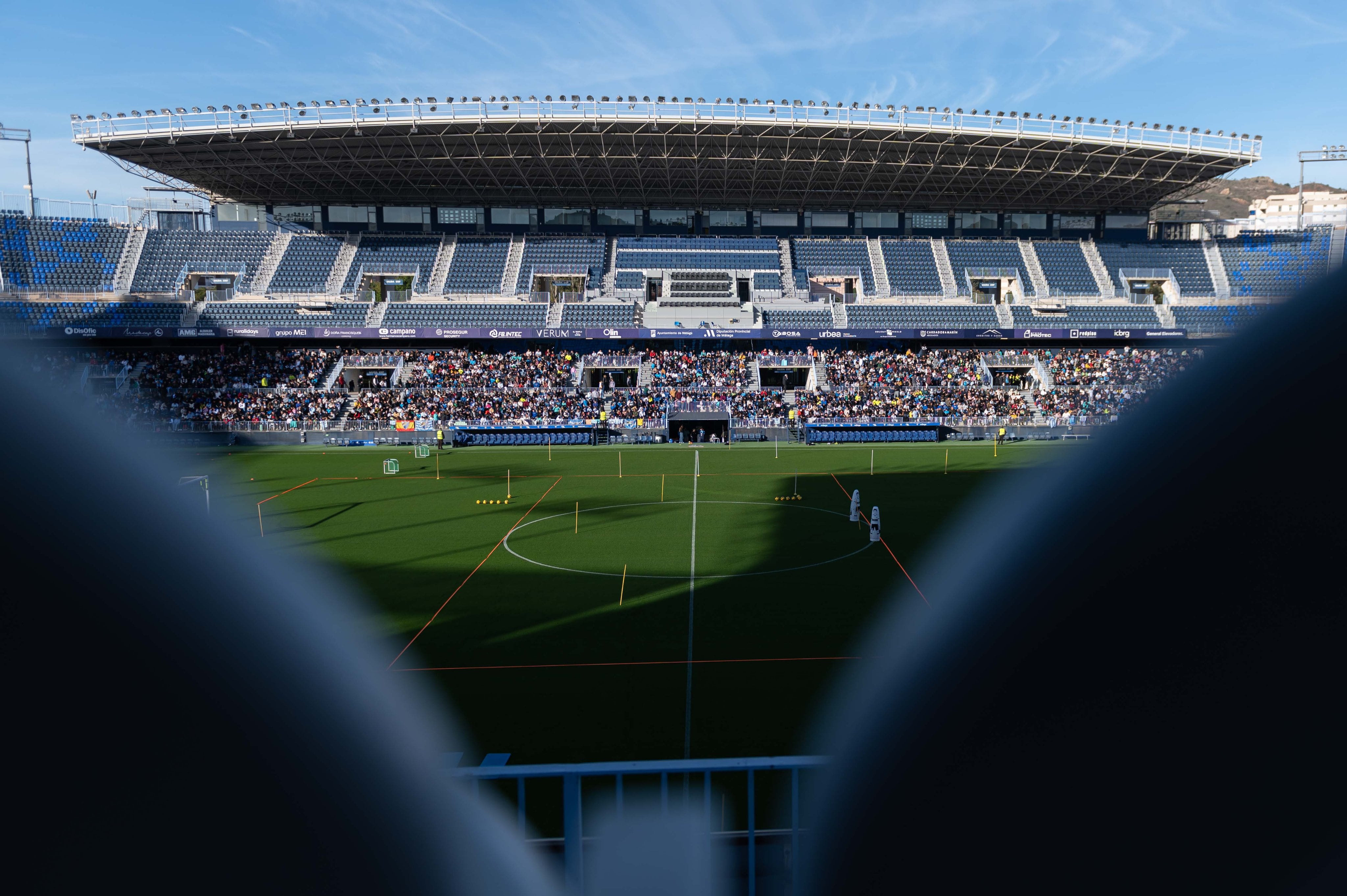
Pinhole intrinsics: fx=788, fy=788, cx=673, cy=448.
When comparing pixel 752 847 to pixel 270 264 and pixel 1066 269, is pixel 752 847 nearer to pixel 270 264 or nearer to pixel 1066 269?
pixel 270 264

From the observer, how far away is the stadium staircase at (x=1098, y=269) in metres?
67.8

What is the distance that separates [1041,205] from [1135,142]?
44.3 feet

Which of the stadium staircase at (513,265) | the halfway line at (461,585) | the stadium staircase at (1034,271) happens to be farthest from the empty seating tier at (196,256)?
the stadium staircase at (1034,271)

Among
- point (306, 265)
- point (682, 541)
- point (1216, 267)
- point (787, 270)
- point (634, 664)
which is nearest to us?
point (634, 664)

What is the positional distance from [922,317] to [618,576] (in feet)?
159

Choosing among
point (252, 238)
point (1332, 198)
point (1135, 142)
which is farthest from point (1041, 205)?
point (1332, 198)

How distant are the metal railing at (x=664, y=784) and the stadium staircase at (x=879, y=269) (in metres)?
66.3

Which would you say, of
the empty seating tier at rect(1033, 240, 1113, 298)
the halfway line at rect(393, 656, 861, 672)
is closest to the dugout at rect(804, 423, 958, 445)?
the empty seating tier at rect(1033, 240, 1113, 298)

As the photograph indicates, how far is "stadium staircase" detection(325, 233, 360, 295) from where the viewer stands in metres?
66.1

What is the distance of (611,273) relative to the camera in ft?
223

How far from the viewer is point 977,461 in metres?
41.0

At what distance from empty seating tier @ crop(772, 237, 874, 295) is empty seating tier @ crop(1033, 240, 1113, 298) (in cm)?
1546

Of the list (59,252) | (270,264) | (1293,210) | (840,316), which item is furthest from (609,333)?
(1293,210)

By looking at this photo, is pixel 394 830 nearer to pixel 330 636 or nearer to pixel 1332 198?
pixel 330 636
